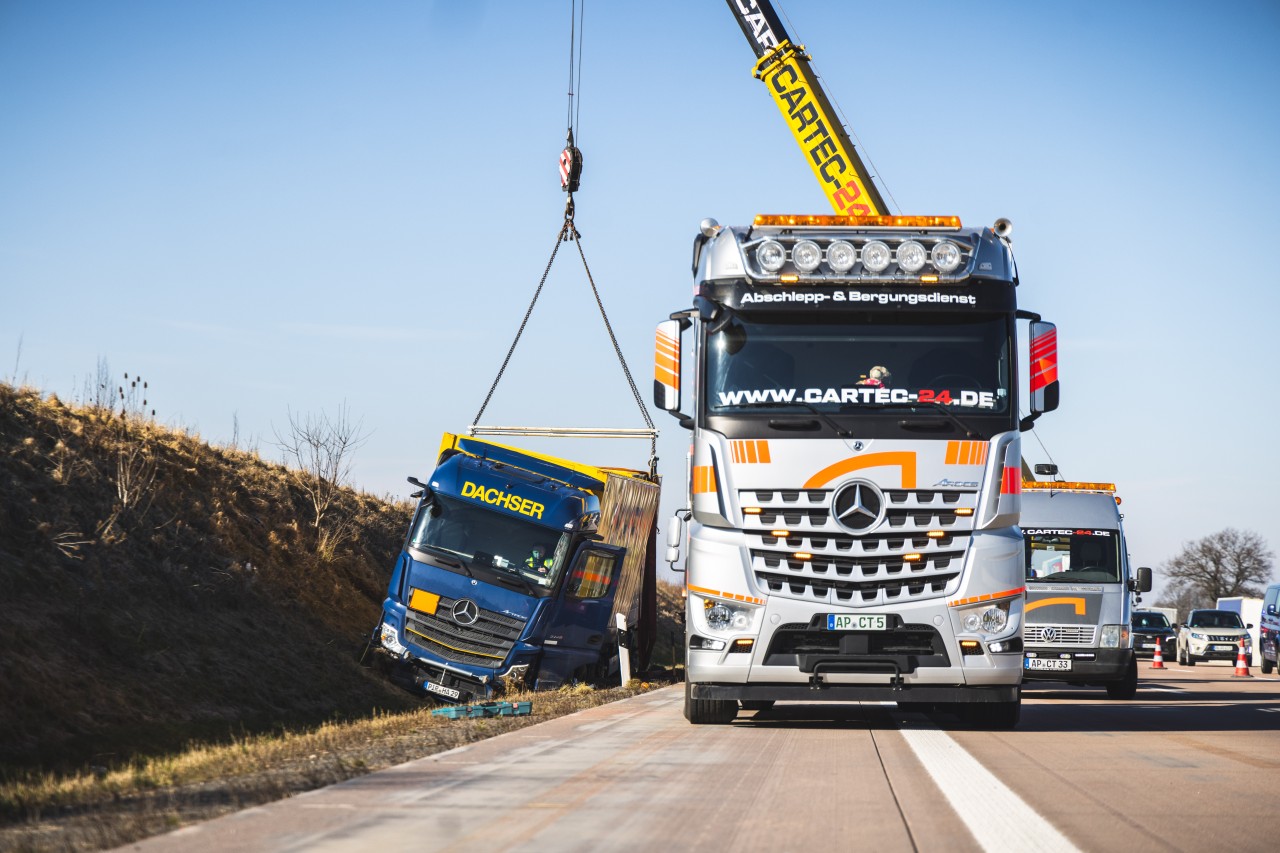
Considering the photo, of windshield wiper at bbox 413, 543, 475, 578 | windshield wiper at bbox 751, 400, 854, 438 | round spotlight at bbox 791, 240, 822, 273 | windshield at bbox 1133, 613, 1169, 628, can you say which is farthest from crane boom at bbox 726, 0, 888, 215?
windshield at bbox 1133, 613, 1169, 628

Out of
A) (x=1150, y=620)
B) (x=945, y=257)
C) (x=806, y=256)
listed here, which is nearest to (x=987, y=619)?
(x=945, y=257)

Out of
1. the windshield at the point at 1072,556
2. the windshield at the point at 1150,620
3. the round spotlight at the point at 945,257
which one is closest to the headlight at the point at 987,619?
the round spotlight at the point at 945,257

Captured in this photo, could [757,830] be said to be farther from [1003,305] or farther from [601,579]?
[601,579]

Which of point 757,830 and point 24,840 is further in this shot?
point 757,830

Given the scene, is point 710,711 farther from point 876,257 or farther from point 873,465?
point 876,257

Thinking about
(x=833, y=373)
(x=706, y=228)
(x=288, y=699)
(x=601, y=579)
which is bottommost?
(x=288, y=699)

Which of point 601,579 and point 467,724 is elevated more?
point 601,579

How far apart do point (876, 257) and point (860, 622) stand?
10.4 ft

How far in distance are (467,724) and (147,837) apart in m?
7.34

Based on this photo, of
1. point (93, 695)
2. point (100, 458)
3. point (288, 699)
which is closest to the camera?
point (93, 695)

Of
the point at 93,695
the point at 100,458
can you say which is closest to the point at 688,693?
the point at 93,695

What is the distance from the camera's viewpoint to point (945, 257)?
12469 mm

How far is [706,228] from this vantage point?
1324 centimetres

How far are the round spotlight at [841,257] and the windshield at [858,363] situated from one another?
443 mm
